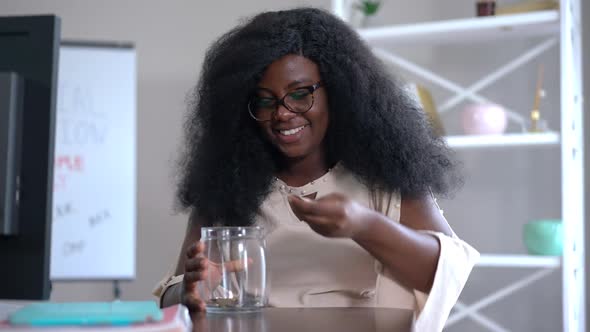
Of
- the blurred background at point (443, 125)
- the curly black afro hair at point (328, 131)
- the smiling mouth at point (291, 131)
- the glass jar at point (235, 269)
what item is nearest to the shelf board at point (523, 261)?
the blurred background at point (443, 125)

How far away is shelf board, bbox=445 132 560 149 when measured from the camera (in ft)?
6.77

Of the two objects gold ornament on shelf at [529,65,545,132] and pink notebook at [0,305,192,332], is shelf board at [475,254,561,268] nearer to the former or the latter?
gold ornament on shelf at [529,65,545,132]

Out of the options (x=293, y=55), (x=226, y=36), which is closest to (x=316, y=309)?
(x=293, y=55)

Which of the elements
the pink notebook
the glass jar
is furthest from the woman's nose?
the pink notebook

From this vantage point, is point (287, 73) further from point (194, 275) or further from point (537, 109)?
point (537, 109)

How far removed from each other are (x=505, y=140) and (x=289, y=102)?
1.03 m

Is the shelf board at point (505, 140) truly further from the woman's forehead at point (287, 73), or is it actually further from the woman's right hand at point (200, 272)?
the woman's right hand at point (200, 272)

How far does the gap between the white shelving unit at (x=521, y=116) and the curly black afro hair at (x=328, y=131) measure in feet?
2.49

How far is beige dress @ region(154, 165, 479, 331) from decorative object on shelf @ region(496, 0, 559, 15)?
3.52 ft

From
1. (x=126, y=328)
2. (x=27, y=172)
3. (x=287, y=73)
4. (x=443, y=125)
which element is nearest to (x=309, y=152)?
(x=287, y=73)

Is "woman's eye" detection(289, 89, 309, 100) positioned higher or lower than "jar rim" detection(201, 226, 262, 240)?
higher

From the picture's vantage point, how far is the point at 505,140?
2105 millimetres

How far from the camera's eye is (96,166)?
2842 mm

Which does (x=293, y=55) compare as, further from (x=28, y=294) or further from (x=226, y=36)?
(x=28, y=294)
